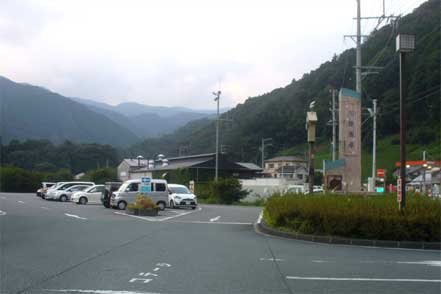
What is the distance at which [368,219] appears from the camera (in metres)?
14.6

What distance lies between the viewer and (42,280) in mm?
8195

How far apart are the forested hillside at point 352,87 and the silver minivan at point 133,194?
24269 millimetres

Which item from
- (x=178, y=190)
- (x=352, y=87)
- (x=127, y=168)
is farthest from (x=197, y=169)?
(x=127, y=168)

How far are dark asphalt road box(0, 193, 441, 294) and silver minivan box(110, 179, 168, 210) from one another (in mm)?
13167

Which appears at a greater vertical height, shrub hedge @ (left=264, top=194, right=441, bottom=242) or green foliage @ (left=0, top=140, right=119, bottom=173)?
green foliage @ (left=0, top=140, right=119, bottom=173)

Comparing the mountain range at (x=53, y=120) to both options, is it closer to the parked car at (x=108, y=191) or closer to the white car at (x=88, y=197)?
the white car at (x=88, y=197)

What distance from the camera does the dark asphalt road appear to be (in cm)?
795

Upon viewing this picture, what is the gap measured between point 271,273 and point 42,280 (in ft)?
12.8

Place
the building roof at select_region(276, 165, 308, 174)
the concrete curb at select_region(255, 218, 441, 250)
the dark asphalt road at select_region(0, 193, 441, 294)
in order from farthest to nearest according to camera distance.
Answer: the building roof at select_region(276, 165, 308, 174) → the concrete curb at select_region(255, 218, 441, 250) → the dark asphalt road at select_region(0, 193, 441, 294)

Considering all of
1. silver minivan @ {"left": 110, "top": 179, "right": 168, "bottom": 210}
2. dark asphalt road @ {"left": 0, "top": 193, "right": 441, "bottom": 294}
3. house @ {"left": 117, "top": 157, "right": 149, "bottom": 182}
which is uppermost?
house @ {"left": 117, "top": 157, "right": 149, "bottom": 182}

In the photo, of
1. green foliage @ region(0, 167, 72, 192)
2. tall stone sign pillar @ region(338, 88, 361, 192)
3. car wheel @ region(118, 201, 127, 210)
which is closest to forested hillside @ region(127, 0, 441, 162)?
tall stone sign pillar @ region(338, 88, 361, 192)

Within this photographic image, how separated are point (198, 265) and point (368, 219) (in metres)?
6.62

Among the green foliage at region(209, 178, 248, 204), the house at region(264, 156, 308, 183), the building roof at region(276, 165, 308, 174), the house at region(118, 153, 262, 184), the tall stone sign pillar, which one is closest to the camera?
the tall stone sign pillar

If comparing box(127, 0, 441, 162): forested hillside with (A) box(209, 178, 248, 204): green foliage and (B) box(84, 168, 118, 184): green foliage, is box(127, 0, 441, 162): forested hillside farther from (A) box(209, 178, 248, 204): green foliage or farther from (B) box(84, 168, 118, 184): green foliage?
(B) box(84, 168, 118, 184): green foliage
